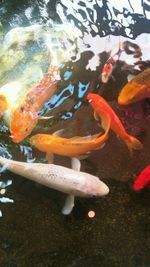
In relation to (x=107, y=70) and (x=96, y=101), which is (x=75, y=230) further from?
(x=107, y=70)

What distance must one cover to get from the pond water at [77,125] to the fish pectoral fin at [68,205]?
0.06 ft

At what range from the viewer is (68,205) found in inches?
65.7

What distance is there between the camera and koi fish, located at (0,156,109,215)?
1.66 metres

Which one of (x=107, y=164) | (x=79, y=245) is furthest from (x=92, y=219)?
(x=107, y=164)

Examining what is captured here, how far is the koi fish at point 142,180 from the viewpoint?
1662 mm

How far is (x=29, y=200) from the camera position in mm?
1729

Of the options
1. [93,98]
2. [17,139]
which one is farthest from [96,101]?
[17,139]

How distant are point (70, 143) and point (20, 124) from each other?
0.90 ft

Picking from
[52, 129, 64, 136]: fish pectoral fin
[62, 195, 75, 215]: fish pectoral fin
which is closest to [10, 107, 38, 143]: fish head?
[52, 129, 64, 136]: fish pectoral fin

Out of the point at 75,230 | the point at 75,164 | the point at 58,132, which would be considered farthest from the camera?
the point at 58,132

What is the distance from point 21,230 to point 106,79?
2.78ft

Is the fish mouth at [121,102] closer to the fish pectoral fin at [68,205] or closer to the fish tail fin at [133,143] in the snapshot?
the fish tail fin at [133,143]


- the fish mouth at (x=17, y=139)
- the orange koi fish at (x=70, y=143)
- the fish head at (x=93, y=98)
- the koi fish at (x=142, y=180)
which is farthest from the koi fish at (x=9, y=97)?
the koi fish at (x=142, y=180)

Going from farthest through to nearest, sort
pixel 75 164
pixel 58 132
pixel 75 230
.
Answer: pixel 58 132 → pixel 75 164 → pixel 75 230
